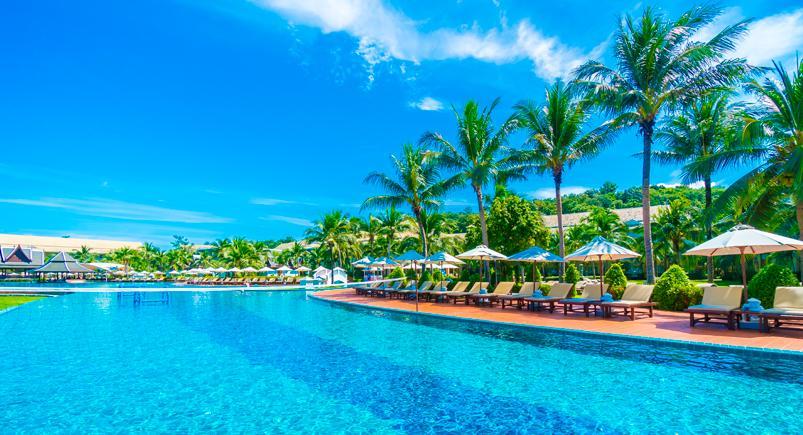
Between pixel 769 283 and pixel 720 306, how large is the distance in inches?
65.3

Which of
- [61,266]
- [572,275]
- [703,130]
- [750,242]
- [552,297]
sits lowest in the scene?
[61,266]

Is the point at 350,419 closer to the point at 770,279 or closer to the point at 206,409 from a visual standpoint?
the point at 206,409

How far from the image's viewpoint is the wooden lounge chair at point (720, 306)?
389 inches

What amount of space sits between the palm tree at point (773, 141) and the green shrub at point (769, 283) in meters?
2.22

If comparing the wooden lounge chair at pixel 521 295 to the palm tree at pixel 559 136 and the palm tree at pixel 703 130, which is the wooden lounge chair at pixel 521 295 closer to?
the palm tree at pixel 559 136

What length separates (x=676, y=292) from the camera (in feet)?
43.4

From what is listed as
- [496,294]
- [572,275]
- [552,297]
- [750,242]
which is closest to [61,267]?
[496,294]

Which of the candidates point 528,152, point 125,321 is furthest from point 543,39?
point 125,321

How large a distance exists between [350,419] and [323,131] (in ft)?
180

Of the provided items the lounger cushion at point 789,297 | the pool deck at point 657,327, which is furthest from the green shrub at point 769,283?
the pool deck at point 657,327

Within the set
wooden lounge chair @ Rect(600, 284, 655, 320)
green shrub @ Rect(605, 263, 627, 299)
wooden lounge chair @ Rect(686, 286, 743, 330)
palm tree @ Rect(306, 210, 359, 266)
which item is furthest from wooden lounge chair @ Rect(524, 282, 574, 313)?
palm tree @ Rect(306, 210, 359, 266)

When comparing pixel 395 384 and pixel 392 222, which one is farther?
pixel 392 222

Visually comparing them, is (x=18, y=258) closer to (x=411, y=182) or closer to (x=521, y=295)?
(x=411, y=182)

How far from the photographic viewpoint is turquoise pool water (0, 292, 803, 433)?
5.52 metres
